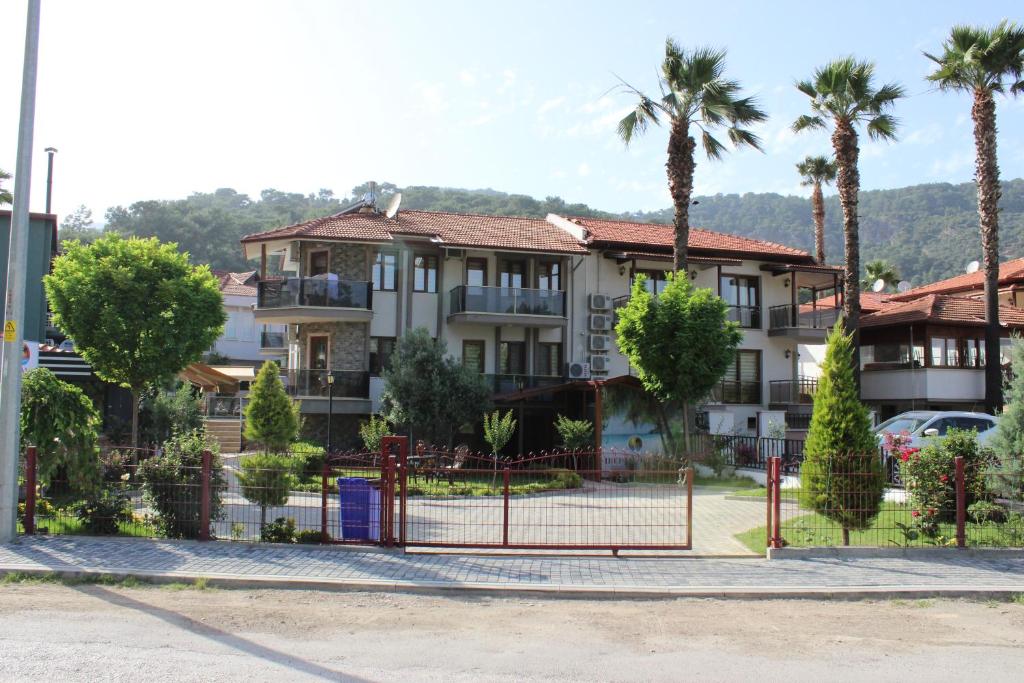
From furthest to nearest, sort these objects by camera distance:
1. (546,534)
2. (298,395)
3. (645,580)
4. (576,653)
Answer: (298,395) → (546,534) → (645,580) → (576,653)

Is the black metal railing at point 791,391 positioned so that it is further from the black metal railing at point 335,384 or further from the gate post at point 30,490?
the gate post at point 30,490

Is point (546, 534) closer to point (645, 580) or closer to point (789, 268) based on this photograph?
point (645, 580)

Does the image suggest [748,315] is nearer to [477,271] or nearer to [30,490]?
[477,271]

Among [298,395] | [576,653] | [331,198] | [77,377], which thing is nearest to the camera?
[576,653]

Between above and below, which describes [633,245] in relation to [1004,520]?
above

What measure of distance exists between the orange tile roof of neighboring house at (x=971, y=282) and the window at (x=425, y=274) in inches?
964

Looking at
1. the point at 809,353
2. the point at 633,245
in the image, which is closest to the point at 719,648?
the point at 633,245

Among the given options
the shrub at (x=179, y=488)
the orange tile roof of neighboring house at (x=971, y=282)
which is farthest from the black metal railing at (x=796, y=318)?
the shrub at (x=179, y=488)

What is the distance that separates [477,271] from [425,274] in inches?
77.5

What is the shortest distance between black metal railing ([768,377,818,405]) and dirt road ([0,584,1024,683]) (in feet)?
77.7

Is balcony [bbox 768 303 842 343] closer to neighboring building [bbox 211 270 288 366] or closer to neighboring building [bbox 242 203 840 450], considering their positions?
neighboring building [bbox 242 203 840 450]

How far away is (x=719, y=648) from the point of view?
7.64 metres

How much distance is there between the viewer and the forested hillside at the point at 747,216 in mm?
69500

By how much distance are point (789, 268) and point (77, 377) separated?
2534 centimetres
